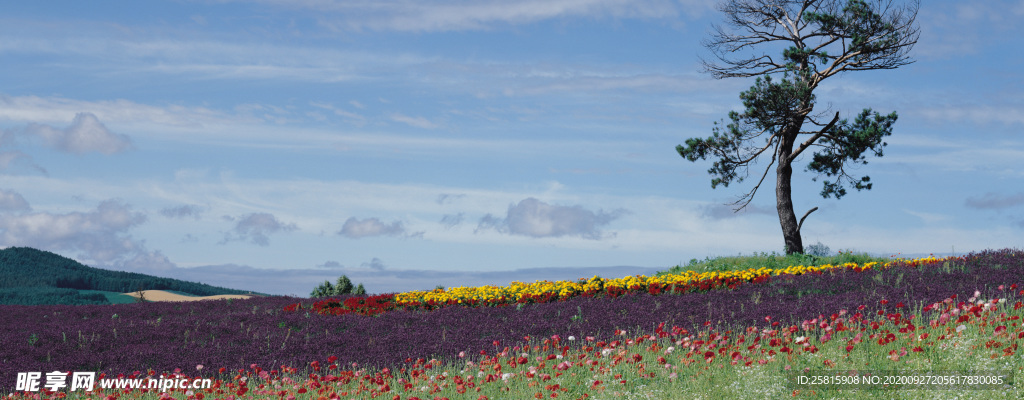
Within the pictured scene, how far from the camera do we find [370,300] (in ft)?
53.6

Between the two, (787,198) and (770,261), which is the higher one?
(787,198)

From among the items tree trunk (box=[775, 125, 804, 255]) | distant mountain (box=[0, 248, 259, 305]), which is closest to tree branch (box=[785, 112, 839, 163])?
tree trunk (box=[775, 125, 804, 255])

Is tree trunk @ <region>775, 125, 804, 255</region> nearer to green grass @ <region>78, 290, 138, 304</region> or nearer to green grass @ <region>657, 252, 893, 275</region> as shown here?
green grass @ <region>657, 252, 893, 275</region>

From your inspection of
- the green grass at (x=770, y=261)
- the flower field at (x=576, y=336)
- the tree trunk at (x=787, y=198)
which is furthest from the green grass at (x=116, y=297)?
the tree trunk at (x=787, y=198)

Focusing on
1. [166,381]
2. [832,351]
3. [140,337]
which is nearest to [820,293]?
[832,351]

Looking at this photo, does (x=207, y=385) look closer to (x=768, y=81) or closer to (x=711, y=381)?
(x=711, y=381)

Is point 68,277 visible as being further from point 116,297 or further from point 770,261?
point 770,261

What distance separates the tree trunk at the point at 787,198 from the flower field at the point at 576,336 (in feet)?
27.7

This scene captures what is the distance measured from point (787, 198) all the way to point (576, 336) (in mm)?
15447

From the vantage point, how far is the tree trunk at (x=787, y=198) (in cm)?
2348

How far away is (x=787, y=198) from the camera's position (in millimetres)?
23656

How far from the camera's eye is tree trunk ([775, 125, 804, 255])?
23.5 m

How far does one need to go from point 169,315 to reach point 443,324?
7.56m

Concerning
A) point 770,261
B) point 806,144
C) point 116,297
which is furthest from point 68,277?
point 806,144
